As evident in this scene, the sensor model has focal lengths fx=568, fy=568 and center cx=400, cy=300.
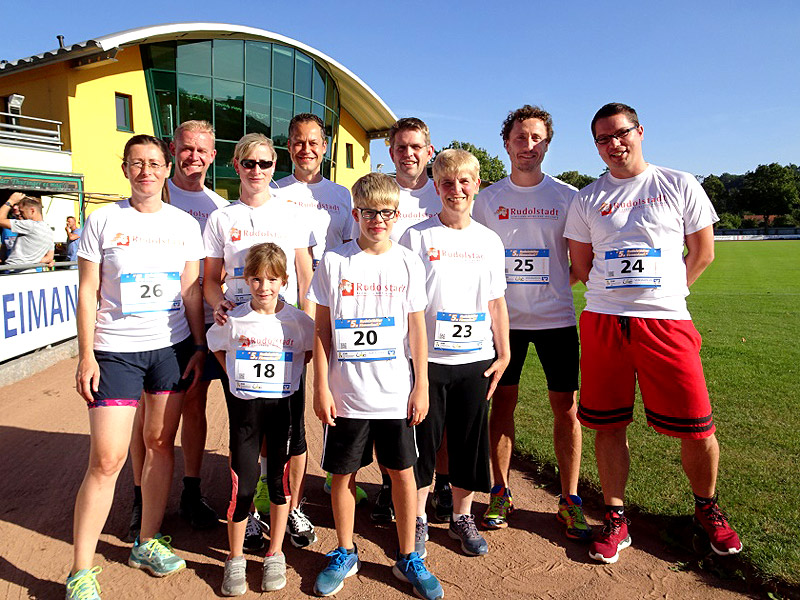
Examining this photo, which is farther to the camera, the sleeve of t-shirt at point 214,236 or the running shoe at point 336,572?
the sleeve of t-shirt at point 214,236

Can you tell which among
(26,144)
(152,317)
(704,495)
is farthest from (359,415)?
(26,144)

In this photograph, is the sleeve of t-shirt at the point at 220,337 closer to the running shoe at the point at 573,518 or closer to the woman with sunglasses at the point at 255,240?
the woman with sunglasses at the point at 255,240

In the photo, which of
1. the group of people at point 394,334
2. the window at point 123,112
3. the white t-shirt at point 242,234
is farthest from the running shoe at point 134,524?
the window at point 123,112

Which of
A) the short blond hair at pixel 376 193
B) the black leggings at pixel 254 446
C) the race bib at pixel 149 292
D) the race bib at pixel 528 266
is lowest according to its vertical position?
the black leggings at pixel 254 446

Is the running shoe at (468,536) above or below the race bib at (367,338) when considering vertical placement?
below

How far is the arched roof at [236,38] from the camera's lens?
19406 mm

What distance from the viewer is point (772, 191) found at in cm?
8838

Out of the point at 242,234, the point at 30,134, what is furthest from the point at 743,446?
the point at 30,134

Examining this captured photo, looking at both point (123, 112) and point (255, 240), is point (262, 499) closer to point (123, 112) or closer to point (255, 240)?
point (255, 240)

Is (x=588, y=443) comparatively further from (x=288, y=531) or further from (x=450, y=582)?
(x=288, y=531)

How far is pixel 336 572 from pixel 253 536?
719 mm

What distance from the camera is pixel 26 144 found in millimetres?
18047

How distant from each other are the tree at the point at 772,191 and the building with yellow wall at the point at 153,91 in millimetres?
85563

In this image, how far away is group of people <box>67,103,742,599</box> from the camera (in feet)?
10.1
